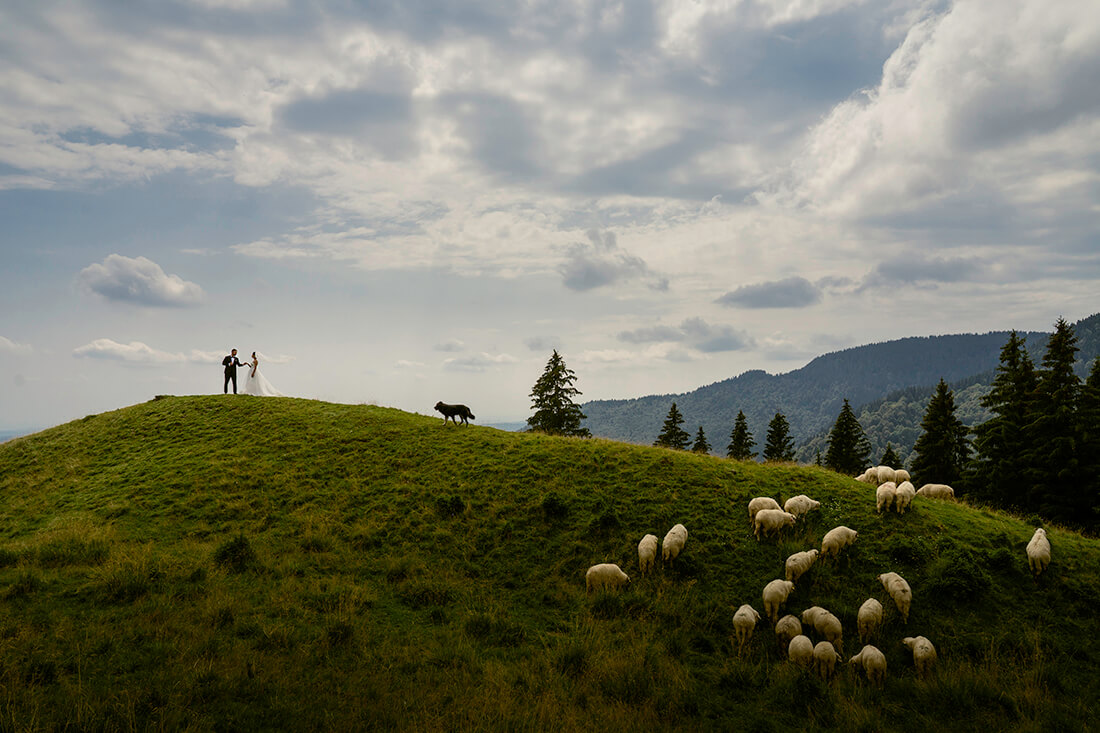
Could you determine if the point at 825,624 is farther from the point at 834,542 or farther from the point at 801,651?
the point at 834,542

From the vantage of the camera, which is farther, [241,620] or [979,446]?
[979,446]

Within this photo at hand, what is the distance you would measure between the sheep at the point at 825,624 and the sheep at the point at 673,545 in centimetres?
353

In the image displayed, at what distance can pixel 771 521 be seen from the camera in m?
14.7

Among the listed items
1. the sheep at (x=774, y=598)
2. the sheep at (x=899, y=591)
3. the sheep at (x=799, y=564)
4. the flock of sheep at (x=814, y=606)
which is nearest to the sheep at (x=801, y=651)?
the flock of sheep at (x=814, y=606)

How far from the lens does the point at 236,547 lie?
584 inches

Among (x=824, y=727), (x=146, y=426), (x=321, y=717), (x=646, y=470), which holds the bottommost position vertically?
(x=824, y=727)

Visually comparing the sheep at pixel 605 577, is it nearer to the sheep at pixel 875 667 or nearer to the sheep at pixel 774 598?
the sheep at pixel 774 598

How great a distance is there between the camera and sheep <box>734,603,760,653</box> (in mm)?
11062

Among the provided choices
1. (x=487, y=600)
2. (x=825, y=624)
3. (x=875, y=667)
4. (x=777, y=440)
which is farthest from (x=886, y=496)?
(x=777, y=440)

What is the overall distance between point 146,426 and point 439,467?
1907 centimetres

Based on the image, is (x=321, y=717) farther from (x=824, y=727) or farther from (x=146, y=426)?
(x=146, y=426)

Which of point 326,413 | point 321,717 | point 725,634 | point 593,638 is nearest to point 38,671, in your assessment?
point 321,717

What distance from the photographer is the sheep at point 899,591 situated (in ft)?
38.0

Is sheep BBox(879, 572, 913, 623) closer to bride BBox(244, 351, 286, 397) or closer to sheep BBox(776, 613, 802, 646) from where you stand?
sheep BBox(776, 613, 802, 646)
